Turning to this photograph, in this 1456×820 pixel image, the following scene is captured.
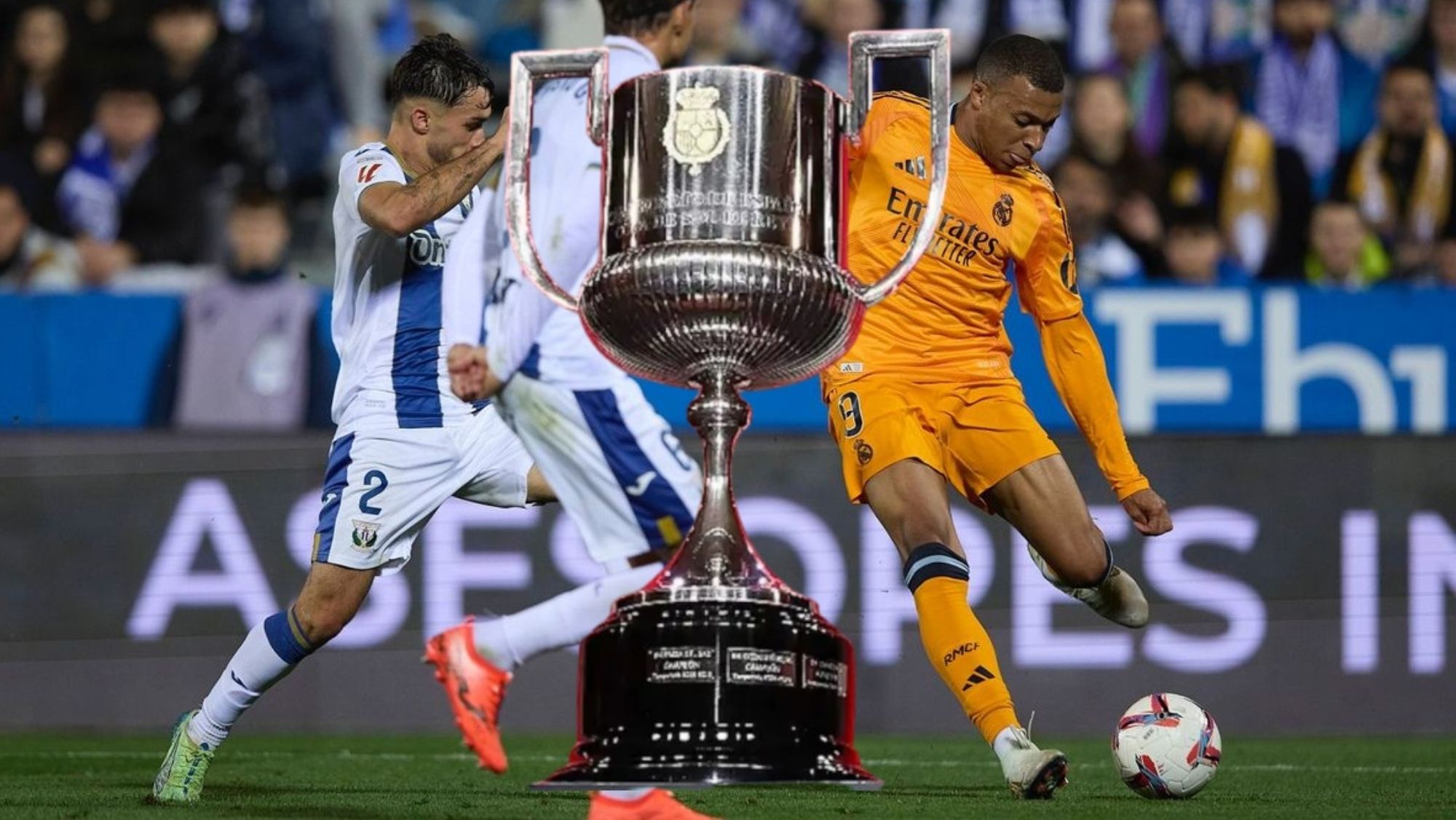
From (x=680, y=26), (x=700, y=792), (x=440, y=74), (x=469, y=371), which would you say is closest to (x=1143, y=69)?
(x=440, y=74)

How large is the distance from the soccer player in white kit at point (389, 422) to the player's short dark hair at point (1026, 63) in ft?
4.32

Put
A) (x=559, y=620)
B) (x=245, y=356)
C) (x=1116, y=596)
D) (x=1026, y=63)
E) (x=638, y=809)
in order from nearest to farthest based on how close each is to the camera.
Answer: (x=638, y=809) → (x=559, y=620) → (x=1026, y=63) → (x=1116, y=596) → (x=245, y=356)

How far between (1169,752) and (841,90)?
6095 mm

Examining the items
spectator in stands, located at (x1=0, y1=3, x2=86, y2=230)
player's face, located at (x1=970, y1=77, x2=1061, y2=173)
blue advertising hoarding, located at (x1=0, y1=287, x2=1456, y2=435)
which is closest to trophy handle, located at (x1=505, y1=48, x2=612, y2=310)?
player's face, located at (x1=970, y1=77, x2=1061, y2=173)

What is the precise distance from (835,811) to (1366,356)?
204 inches

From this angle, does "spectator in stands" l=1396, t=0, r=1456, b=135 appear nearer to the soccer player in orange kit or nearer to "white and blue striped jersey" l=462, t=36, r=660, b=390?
the soccer player in orange kit

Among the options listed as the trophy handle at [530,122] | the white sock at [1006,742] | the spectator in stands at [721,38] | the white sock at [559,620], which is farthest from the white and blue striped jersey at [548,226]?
the spectator in stands at [721,38]

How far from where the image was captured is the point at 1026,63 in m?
5.41

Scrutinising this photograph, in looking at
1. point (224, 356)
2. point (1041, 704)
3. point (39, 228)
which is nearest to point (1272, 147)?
point (1041, 704)

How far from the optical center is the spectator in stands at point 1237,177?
1084 cm

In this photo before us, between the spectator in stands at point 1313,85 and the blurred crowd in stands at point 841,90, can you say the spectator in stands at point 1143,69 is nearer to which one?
the blurred crowd in stands at point 841,90

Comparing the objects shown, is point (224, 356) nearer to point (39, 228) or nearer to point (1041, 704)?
point (39, 228)

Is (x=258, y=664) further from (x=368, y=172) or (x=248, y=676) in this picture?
(x=368, y=172)

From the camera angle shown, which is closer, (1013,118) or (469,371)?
(469,371)
